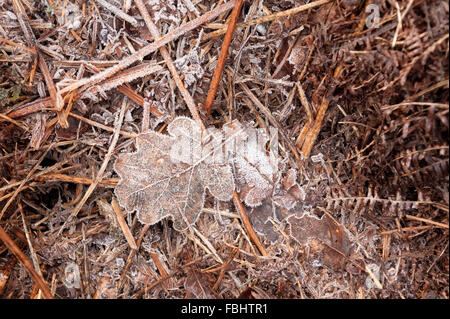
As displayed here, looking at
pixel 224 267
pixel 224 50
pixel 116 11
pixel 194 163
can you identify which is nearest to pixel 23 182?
pixel 194 163

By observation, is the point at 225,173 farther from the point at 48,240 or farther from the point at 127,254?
the point at 48,240

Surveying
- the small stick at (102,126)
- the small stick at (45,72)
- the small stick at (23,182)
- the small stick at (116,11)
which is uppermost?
the small stick at (116,11)

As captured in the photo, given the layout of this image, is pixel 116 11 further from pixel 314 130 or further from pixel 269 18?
pixel 314 130

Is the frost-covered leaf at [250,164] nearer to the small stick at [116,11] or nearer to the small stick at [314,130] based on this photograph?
the small stick at [314,130]

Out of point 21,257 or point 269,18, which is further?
point 269,18

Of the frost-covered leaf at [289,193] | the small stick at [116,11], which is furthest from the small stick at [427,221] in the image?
the small stick at [116,11]

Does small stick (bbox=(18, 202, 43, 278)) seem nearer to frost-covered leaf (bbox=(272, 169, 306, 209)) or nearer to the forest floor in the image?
the forest floor

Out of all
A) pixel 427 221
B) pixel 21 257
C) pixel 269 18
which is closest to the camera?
pixel 427 221
